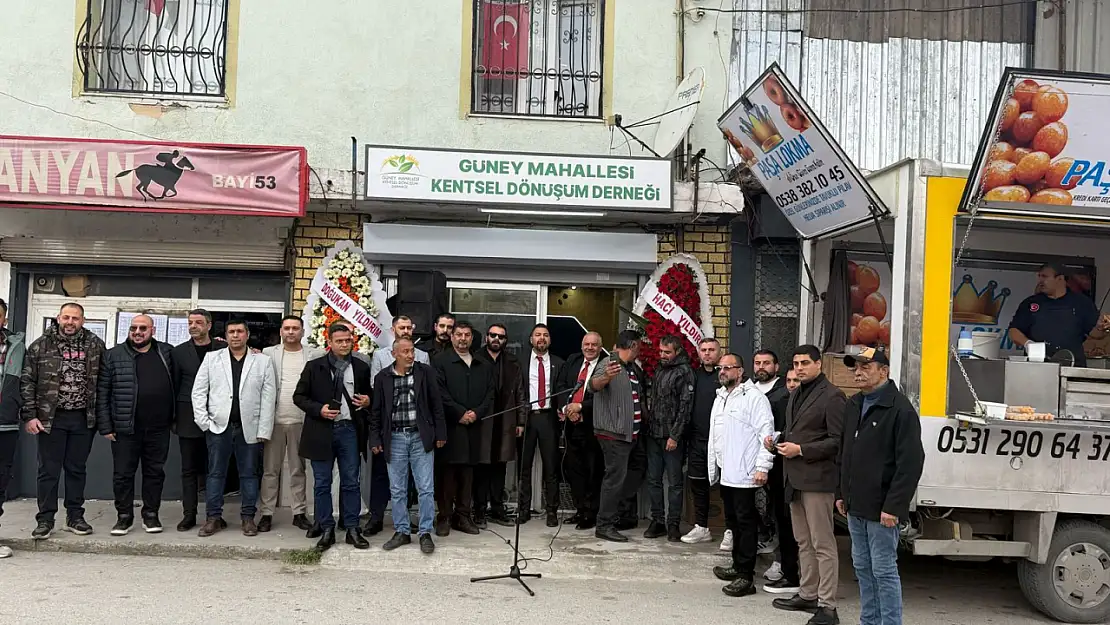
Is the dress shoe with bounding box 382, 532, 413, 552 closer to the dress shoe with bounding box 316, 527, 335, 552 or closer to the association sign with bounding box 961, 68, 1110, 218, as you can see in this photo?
the dress shoe with bounding box 316, 527, 335, 552

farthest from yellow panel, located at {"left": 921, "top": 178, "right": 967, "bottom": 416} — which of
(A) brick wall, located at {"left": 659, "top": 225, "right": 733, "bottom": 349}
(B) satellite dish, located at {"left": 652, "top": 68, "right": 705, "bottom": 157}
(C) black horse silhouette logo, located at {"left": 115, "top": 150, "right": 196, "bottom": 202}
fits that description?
(C) black horse silhouette logo, located at {"left": 115, "top": 150, "right": 196, "bottom": 202}

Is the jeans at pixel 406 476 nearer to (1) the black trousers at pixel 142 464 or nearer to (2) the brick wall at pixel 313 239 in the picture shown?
(1) the black trousers at pixel 142 464

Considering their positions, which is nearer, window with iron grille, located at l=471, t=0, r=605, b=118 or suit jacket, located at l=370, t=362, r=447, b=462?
suit jacket, located at l=370, t=362, r=447, b=462

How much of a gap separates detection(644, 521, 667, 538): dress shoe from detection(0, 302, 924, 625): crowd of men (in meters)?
0.03

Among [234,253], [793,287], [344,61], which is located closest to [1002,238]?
[793,287]

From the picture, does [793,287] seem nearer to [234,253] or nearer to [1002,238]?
[1002,238]

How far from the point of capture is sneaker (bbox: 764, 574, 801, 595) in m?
7.23

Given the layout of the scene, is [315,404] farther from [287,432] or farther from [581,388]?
[581,388]

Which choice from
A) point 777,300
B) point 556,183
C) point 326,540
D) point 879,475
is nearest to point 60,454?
point 326,540

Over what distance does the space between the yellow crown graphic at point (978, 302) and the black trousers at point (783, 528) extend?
3054mm

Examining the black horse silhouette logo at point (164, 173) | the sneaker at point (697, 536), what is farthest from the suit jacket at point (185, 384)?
the sneaker at point (697, 536)

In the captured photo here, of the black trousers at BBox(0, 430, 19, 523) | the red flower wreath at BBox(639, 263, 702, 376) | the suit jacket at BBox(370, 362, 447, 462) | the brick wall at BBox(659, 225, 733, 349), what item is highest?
the brick wall at BBox(659, 225, 733, 349)

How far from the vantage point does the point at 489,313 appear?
9.86 m

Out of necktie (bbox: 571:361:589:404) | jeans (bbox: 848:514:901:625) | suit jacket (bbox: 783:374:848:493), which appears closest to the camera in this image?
jeans (bbox: 848:514:901:625)
